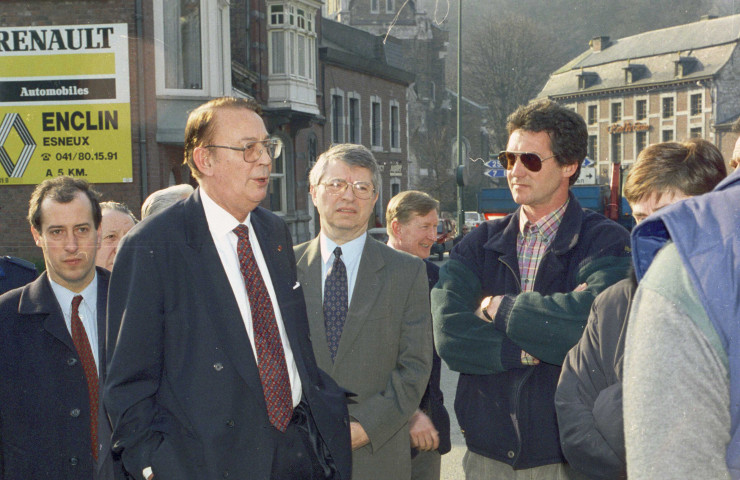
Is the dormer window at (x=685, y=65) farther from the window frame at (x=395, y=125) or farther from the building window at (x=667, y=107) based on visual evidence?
the window frame at (x=395, y=125)

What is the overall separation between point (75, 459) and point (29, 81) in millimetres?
15751

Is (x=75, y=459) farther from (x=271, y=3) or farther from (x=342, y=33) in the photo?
(x=342, y=33)

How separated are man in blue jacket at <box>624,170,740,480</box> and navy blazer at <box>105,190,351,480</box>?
1.56 metres

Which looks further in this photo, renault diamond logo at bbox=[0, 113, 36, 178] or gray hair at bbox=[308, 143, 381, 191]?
renault diamond logo at bbox=[0, 113, 36, 178]

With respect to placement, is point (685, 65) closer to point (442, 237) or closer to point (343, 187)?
point (442, 237)

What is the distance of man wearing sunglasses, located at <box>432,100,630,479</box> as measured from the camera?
3.14m

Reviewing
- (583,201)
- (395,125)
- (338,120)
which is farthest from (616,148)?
(583,201)

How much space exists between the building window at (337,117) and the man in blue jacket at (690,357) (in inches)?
1558

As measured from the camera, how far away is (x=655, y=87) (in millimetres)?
67812

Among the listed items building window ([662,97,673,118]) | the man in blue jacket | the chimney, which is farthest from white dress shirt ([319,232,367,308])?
the chimney

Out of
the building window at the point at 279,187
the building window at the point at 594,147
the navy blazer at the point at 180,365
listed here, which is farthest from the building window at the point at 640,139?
the navy blazer at the point at 180,365

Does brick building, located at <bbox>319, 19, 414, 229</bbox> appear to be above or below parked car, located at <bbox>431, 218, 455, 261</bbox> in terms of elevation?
above

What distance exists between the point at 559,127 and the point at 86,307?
218cm

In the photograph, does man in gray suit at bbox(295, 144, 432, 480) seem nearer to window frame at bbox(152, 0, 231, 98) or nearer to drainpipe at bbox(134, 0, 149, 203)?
drainpipe at bbox(134, 0, 149, 203)
